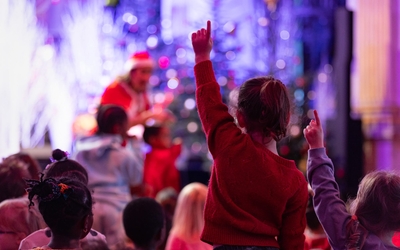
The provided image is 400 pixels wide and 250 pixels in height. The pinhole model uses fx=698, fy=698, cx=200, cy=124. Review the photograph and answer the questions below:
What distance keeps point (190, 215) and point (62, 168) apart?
1.22m

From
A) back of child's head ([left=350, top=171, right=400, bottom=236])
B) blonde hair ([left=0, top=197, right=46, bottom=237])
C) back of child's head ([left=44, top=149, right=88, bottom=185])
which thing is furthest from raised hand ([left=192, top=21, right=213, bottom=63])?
blonde hair ([left=0, top=197, right=46, bottom=237])

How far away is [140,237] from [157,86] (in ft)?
27.3

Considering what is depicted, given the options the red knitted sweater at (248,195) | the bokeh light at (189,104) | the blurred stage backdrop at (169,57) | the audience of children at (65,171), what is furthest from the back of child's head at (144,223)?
the bokeh light at (189,104)

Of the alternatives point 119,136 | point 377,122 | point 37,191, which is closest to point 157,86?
point 377,122

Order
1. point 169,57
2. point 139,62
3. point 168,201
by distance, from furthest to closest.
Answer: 1. point 169,57
2. point 139,62
3. point 168,201

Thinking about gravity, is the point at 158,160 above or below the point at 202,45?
below

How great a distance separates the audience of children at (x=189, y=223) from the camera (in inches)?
158

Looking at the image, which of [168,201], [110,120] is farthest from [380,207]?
[168,201]

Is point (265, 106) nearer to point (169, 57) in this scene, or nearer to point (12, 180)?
point (12, 180)

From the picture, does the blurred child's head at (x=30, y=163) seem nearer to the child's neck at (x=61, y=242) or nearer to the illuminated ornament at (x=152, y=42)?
the child's neck at (x=61, y=242)

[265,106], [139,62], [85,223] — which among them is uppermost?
[139,62]

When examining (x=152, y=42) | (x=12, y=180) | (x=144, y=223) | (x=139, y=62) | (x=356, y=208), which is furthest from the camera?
(x=152, y=42)

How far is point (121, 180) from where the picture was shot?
4.68 metres

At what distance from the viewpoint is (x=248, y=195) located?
94.7 inches
